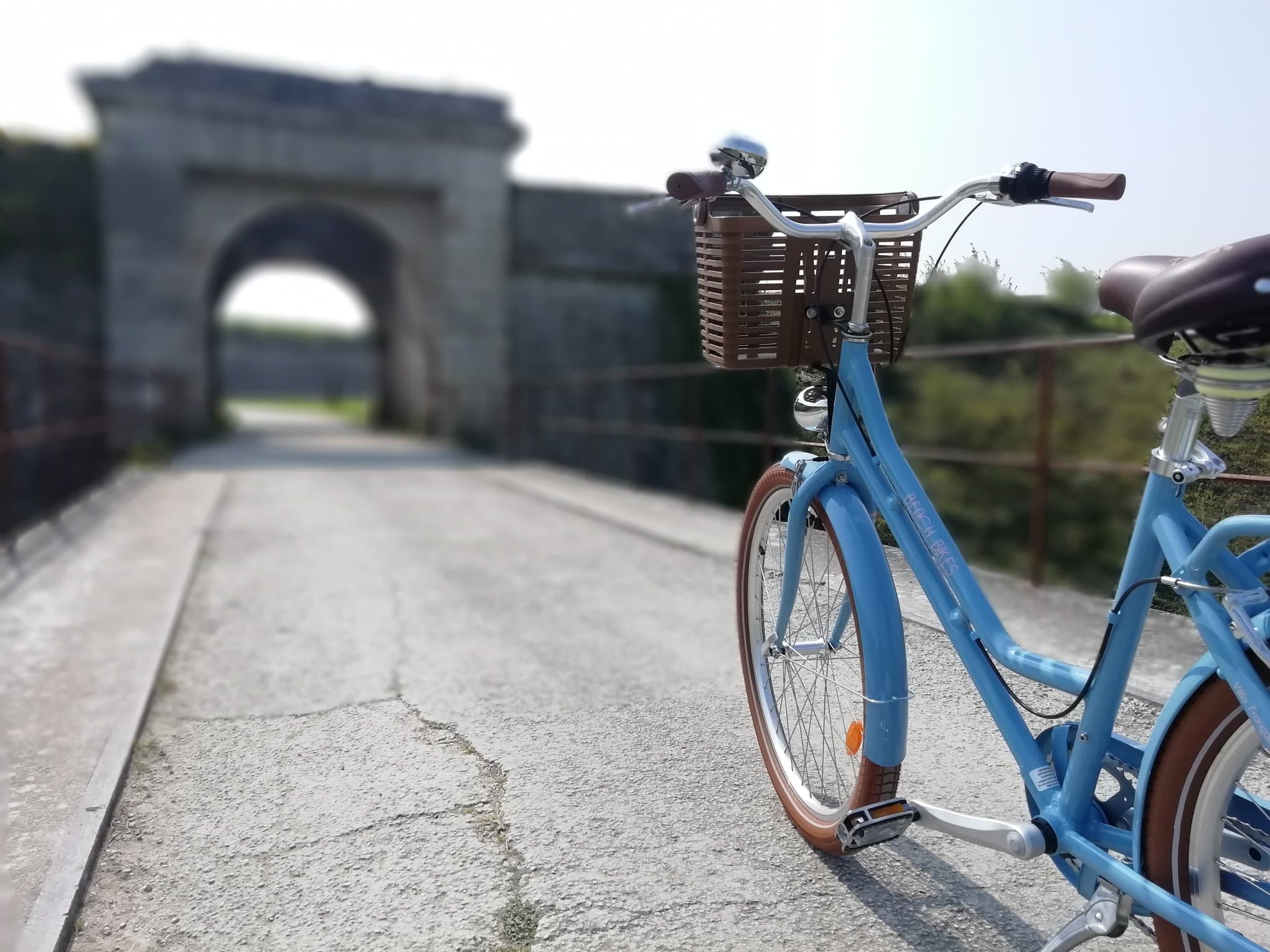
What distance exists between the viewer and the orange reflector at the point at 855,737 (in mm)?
1840

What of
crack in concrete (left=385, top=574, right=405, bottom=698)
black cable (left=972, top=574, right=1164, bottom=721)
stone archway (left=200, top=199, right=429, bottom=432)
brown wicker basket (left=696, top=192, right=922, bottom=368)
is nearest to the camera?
black cable (left=972, top=574, right=1164, bottom=721)

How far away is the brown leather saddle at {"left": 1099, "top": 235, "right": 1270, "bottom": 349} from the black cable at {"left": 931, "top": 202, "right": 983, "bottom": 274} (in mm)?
584

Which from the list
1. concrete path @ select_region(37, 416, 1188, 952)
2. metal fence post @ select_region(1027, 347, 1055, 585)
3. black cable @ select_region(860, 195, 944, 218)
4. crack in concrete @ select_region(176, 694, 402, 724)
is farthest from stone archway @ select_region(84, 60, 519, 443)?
black cable @ select_region(860, 195, 944, 218)

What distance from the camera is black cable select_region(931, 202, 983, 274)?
1892mm

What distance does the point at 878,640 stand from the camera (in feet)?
5.63

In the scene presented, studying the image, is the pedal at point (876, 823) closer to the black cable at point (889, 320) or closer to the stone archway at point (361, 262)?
the black cable at point (889, 320)

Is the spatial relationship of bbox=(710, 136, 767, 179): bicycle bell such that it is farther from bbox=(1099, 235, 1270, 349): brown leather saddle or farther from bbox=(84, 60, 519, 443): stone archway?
bbox=(84, 60, 519, 443): stone archway

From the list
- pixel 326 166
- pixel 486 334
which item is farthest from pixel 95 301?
pixel 486 334

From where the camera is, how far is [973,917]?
5.77 feet

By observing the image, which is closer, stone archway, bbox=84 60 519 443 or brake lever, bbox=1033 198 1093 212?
brake lever, bbox=1033 198 1093 212

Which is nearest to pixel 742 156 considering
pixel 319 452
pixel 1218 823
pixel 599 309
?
pixel 1218 823

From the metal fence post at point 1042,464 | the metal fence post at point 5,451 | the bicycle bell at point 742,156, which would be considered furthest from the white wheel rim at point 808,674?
the metal fence post at point 5,451

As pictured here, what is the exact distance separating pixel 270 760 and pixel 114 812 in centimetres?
37

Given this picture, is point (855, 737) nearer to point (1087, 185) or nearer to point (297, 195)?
point (1087, 185)
